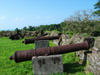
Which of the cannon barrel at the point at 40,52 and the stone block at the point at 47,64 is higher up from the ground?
the cannon barrel at the point at 40,52

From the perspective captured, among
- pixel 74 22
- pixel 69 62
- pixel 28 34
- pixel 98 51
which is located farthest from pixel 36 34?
pixel 98 51

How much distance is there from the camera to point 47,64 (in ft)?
11.0

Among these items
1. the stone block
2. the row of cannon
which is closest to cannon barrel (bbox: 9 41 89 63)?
the row of cannon

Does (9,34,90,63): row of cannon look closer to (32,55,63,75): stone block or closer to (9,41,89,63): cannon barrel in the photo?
(9,41,89,63): cannon barrel

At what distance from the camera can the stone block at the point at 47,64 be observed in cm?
333

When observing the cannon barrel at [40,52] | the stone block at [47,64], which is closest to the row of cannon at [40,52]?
the cannon barrel at [40,52]

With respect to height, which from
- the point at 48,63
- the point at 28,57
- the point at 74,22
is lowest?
the point at 48,63

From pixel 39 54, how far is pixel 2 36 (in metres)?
16.8

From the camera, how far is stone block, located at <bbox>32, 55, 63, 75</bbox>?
131 inches

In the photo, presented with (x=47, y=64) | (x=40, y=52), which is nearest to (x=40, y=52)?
(x=40, y=52)

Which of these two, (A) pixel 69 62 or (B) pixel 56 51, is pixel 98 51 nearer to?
(B) pixel 56 51

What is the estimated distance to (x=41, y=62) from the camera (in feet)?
11.0

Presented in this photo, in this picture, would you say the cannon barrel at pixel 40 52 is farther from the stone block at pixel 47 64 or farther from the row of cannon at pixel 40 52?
the stone block at pixel 47 64

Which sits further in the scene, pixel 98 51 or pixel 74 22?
pixel 74 22
